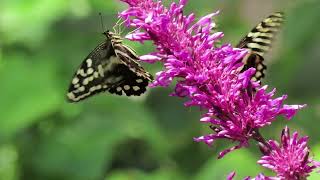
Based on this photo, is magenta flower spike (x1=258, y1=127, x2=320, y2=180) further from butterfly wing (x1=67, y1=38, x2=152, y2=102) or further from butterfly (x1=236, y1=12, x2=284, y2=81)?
butterfly wing (x1=67, y1=38, x2=152, y2=102)

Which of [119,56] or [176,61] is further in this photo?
[119,56]

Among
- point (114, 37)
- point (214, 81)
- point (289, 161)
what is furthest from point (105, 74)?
point (289, 161)

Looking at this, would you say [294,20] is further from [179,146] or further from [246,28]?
[179,146]

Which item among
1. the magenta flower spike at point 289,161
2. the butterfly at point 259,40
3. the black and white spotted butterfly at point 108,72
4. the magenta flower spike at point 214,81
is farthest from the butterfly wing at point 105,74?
the magenta flower spike at point 289,161

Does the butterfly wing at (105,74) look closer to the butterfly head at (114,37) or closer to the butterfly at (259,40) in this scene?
the butterfly head at (114,37)

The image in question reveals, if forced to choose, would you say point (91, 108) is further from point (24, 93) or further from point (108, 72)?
point (108, 72)

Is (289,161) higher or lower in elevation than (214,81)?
lower

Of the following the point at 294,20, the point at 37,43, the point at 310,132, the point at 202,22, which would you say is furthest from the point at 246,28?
the point at 202,22
